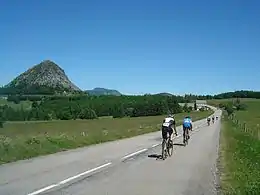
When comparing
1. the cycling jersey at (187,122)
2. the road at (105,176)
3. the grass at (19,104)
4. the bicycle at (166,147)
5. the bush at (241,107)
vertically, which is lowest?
the road at (105,176)

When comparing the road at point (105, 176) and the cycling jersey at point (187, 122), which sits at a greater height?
the cycling jersey at point (187, 122)

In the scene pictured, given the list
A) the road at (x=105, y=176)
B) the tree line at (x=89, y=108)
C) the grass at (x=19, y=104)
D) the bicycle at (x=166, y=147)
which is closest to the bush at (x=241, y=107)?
the tree line at (x=89, y=108)

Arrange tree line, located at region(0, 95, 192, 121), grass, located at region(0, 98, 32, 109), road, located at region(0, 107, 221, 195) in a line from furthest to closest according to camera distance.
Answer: tree line, located at region(0, 95, 192, 121)
grass, located at region(0, 98, 32, 109)
road, located at region(0, 107, 221, 195)

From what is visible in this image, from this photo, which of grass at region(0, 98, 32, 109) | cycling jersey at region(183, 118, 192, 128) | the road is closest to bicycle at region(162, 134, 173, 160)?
the road

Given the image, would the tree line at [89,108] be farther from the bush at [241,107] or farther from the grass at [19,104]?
the bush at [241,107]

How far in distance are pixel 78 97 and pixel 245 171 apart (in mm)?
135624

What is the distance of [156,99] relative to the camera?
167 m

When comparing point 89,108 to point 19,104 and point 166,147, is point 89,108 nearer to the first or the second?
point 19,104

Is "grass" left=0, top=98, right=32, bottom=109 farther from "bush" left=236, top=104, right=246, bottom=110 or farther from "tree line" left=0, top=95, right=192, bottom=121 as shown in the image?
"bush" left=236, top=104, right=246, bottom=110

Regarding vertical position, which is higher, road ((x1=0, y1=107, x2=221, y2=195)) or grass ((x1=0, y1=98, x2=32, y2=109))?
grass ((x1=0, y1=98, x2=32, y2=109))

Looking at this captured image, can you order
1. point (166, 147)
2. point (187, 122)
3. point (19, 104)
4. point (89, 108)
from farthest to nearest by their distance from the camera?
point (89, 108) < point (19, 104) < point (187, 122) < point (166, 147)

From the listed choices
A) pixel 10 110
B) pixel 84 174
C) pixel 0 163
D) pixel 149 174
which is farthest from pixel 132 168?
pixel 10 110

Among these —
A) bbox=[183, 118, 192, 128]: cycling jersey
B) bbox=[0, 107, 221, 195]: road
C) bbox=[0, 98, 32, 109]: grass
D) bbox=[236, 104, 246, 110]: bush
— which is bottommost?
bbox=[0, 107, 221, 195]: road

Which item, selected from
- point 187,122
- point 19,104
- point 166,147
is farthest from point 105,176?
point 19,104
